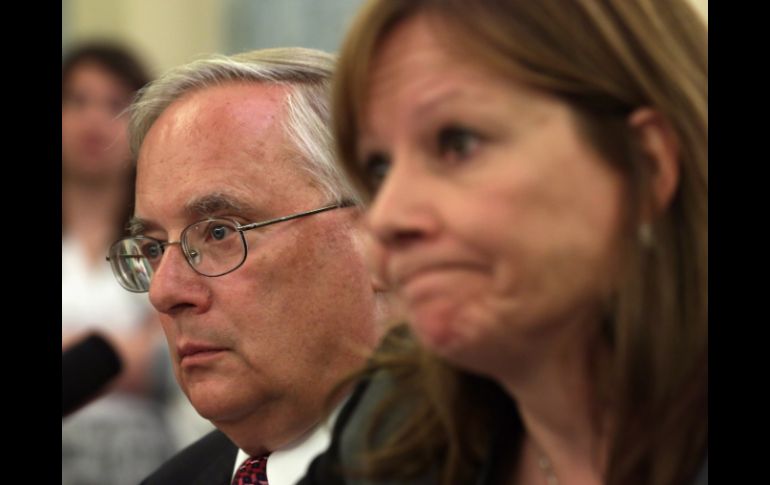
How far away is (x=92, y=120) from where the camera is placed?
3.00 meters

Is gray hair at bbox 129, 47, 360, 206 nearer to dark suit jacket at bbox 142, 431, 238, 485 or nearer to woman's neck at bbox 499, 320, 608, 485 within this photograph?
dark suit jacket at bbox 142, 431, 238, 485

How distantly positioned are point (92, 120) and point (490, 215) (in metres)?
2.38

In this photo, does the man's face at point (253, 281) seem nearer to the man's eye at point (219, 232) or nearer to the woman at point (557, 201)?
the man's eye at point (219, 232)

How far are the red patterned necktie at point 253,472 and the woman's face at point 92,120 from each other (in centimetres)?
173

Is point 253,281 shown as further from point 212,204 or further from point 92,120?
point 92,120

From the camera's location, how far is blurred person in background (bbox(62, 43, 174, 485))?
2.58m

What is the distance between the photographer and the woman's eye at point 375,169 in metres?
0.86

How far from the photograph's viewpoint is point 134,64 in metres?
3.06

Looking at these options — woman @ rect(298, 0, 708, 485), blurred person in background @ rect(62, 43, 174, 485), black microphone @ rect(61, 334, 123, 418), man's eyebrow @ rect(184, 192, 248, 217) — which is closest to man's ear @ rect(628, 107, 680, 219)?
woman @ rect(298, 0, 708, 485)

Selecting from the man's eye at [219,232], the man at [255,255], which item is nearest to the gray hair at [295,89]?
the man at [255,255]

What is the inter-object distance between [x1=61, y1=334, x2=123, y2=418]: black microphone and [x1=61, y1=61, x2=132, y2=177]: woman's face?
1.54m

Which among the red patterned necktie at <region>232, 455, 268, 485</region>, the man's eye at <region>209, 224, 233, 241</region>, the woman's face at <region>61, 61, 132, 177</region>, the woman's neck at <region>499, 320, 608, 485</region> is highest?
the woman's face at <region>61, 61, 132, 177</region>

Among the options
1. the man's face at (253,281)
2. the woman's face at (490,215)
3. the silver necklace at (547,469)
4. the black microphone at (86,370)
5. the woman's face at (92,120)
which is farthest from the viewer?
the woman's face at (92,120)
